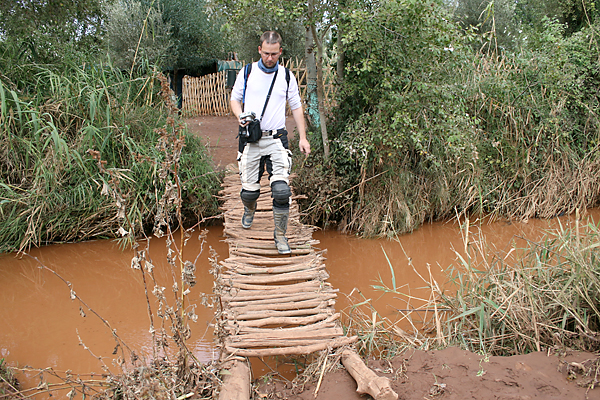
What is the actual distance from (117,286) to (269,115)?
2.25 meters

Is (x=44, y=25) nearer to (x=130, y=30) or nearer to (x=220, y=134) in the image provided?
(x=220, y=134)

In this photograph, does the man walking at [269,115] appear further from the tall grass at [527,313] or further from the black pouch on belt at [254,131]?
the tall grass at [527,313]

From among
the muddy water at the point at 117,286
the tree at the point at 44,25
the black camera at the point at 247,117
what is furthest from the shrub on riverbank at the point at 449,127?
the tree at the point at 44,25

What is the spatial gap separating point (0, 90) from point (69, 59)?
3.84ft

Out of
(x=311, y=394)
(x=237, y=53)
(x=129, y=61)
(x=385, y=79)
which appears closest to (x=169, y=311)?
(x=311, y=394)

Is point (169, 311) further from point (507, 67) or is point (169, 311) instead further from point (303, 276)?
point (507, 67)

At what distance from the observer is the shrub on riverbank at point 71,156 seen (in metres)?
4.94

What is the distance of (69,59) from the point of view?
5676 mm

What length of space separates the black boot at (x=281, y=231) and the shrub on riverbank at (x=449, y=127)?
139 centimetres

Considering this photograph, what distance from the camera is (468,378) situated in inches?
93.3

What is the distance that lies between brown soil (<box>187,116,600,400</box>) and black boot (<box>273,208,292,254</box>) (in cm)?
151

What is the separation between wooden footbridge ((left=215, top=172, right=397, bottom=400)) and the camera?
2488 mm

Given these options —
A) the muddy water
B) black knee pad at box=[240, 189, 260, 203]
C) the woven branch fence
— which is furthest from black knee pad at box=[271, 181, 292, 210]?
the woven branch fence

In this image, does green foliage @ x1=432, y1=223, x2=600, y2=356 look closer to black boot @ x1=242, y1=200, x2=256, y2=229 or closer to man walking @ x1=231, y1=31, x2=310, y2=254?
man walking @ x1=231, y1=31, x2=310, y2=254
